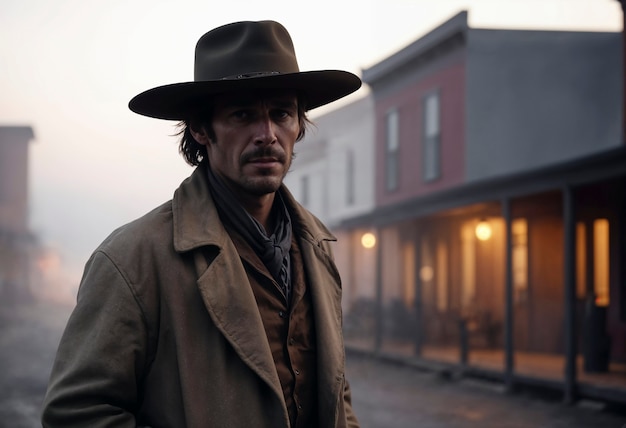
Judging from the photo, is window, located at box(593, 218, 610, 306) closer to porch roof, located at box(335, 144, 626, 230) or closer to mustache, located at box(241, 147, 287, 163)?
porch roof, located at box(335, 144, 626, 230)

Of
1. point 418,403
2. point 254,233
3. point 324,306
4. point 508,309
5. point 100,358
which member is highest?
point 254,233

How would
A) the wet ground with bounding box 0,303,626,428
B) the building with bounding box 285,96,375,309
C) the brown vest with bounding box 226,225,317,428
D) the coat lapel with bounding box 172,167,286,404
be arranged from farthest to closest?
the building with bounding box 285,96,375,309 < the wet ground with bounding box 0,303,626,428 < the brown vest with bounding box 226,225,317,428 < the coat lapel with bounding box 172,167,286,404


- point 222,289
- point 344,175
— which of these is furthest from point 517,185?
point 344,175

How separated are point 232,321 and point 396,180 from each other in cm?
2065

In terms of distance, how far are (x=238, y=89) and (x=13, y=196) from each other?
46679 millimetres

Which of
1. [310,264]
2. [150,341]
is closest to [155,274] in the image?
[150,341]

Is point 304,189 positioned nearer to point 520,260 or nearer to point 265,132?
point 520,260

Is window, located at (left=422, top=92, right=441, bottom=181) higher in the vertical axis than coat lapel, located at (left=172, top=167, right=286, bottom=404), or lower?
higher

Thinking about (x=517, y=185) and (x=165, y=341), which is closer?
(x=165, y=341)

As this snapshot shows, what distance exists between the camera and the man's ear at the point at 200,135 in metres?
2.59

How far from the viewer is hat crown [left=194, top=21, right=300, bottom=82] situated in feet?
8.18

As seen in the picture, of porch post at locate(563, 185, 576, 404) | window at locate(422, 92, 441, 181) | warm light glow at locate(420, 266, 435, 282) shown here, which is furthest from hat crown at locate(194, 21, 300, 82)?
warm light glow at locate(420, 266, 435, 282)

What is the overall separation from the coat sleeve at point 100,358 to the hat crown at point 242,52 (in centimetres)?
61

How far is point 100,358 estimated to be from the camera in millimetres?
2158
